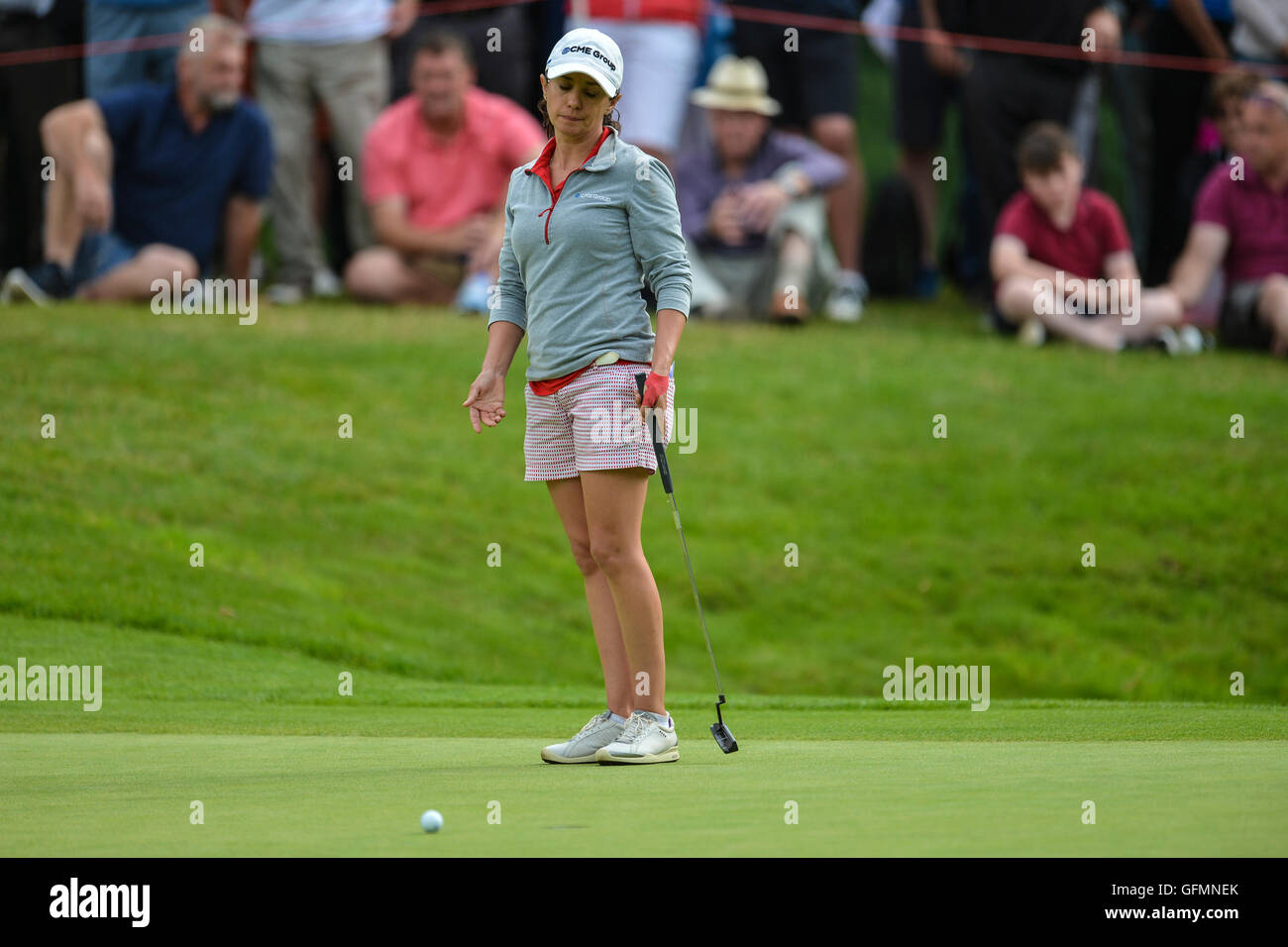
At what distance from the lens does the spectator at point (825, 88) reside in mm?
15789

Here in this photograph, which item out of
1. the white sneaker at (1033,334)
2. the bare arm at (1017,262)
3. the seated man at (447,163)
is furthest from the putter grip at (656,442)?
the white sneaker at (1033,334)

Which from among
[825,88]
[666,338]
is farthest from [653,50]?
[666,338]

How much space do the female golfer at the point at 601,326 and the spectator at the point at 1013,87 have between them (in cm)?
1004

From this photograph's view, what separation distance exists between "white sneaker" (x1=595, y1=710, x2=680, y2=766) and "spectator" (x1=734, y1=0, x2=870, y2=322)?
10396mm

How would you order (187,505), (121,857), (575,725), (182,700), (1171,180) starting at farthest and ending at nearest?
(1171,180), (187,505), (182,700), (575,725), (121,857)

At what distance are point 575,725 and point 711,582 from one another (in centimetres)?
480

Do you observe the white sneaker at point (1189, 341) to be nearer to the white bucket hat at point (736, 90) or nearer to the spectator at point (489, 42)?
the white bucket hat at point (736, 90)

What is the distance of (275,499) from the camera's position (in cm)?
1248

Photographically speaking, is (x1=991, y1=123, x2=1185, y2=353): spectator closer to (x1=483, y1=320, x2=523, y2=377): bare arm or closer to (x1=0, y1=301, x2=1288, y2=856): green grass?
(x1=0, y1=301, x2=1288, y2=856): green grass

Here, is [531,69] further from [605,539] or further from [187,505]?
[605,539]

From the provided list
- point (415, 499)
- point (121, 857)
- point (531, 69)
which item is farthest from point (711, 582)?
point (121, 857)

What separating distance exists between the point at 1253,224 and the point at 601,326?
10130 millimetres

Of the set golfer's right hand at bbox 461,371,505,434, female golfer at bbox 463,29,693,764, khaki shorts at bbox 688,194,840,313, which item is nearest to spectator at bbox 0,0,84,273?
khaki shorts at bbox 688,194,840,313

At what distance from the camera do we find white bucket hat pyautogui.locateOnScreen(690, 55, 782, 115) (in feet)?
49.3
